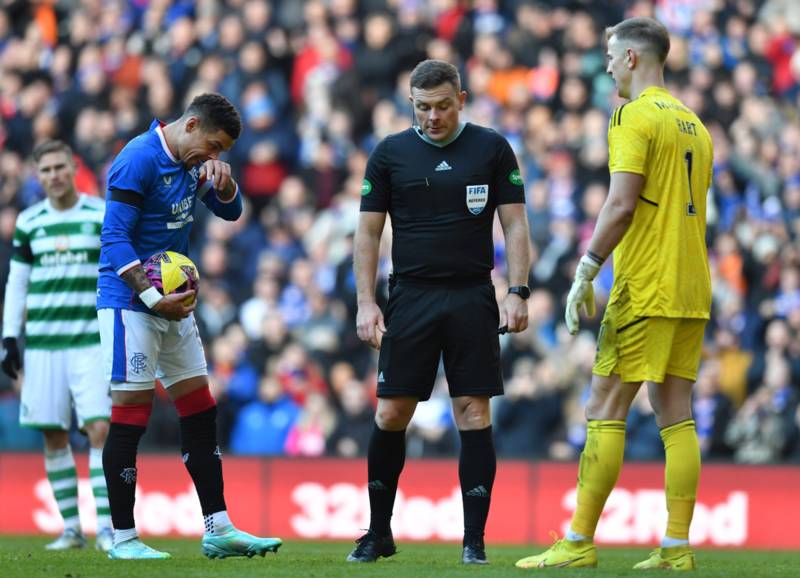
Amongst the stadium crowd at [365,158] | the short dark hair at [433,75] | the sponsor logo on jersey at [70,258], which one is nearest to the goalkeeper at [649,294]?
the short dark hair at [433,75]

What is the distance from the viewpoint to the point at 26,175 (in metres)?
17.9

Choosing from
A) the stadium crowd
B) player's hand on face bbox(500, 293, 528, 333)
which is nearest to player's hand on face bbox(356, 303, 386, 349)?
player's hand on face bbox(500, 293, 528, 333)

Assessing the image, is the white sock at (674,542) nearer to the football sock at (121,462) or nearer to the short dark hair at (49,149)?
the football sock at (121,462)

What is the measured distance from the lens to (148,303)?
821cm

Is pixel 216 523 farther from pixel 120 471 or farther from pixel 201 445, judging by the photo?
pixel 120 471

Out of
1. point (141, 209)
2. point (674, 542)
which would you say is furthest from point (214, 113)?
point (674, 542)

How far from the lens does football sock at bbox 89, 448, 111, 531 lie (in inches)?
420

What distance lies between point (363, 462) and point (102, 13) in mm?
8105

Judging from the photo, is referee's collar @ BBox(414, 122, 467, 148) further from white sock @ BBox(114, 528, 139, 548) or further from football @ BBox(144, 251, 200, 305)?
white sock @ BBox(114, 528, 139, 548)

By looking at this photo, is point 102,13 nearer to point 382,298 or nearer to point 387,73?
point 387,73

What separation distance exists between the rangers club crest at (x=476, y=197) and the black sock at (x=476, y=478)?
1151 millimetres

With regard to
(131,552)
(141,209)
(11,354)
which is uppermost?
(141,209)

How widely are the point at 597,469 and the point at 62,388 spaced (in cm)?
453

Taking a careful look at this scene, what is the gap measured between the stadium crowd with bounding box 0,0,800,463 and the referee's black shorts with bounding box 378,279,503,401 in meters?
6.66
